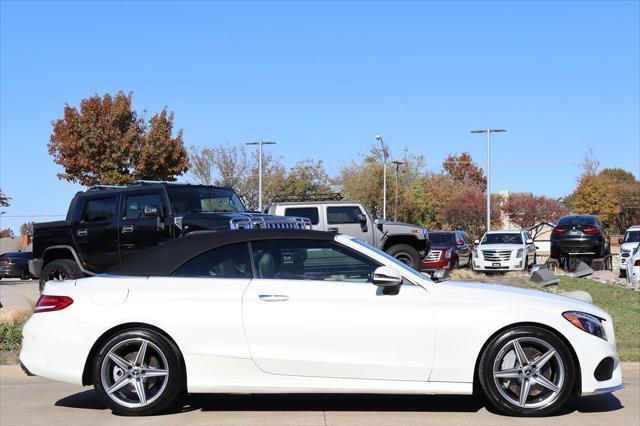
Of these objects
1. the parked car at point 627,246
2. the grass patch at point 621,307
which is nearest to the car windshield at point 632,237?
the parked car at point 627,246

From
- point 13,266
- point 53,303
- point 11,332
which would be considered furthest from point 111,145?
point 53,303

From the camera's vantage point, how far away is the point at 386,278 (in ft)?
19.7

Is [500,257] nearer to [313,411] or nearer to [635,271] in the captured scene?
[635,271]

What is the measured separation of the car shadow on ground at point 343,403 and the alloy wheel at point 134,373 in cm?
37

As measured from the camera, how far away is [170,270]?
6.42m

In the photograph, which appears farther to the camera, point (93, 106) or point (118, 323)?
point (93, 106)

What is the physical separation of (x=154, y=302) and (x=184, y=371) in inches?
24.0

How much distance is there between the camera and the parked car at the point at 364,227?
18.8 meters

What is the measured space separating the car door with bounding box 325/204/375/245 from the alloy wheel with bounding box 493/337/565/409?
12840 millimetres

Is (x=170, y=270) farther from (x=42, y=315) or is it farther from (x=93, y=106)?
(x=93, y=106)

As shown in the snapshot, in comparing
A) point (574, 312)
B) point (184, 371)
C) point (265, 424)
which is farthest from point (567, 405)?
point (184, 371)

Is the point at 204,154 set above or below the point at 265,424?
above

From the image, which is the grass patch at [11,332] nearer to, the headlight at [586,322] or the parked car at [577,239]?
the headlight at [586,322]

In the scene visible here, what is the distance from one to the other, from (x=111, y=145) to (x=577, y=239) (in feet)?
69.8
